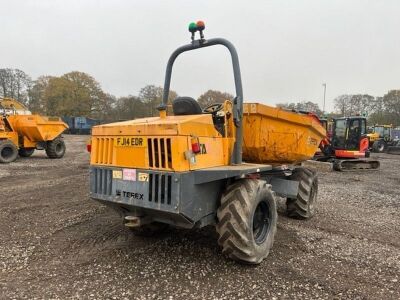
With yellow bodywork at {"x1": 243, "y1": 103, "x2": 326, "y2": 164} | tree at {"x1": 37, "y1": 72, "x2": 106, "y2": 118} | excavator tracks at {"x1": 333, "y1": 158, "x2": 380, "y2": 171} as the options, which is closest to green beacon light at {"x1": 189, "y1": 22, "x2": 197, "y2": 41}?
yellow bodywork at {"x1": 243, "y1": 103, "x2": 326, "y2": 164}

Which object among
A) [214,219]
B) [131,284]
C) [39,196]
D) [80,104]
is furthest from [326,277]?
[80,104]

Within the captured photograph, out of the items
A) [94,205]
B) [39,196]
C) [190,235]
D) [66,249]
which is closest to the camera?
[66,249]

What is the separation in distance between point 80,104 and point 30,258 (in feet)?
169

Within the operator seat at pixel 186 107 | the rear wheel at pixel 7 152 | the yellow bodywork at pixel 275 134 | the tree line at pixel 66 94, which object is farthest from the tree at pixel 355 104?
the operator seat at pixel 186 107

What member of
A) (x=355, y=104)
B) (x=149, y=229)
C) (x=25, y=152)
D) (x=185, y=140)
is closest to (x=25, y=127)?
(x=25, y=152)

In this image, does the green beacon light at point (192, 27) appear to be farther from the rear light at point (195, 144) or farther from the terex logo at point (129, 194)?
the terex logo at point (129, 194)

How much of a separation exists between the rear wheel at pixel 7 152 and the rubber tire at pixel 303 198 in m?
12.1

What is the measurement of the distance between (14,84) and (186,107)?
56.9 m

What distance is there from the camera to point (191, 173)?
147 inches

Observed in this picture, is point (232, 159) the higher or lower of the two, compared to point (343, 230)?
higher

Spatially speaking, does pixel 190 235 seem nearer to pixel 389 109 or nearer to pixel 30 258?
pixel 30 258

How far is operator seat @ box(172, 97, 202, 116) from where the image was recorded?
4.63 m

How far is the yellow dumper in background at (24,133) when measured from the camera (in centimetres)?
1455

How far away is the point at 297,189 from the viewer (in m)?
6.14
